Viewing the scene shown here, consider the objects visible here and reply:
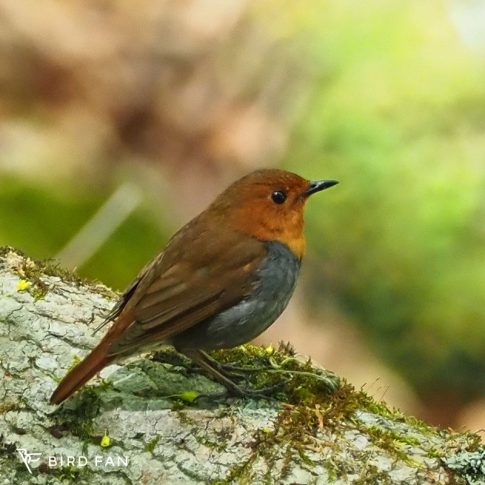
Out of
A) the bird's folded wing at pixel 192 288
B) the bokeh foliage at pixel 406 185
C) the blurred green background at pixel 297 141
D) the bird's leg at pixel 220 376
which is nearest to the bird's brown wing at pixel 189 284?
the bird's folded wing at pixel 192 288

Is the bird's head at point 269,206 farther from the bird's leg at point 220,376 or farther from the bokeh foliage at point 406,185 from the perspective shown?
the bokeh foliage at point 406,185

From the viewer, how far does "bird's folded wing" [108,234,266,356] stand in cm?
277

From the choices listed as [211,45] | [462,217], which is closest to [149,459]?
[462,217]

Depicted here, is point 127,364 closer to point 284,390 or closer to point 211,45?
point 284,390

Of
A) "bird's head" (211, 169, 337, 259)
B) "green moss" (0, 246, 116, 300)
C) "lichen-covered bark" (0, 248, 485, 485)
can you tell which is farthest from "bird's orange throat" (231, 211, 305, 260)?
"green moss" (0, 246, 116, 300)

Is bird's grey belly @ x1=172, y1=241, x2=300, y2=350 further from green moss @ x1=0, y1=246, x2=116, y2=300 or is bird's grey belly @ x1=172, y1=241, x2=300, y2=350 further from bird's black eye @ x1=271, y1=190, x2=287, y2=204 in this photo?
green moss @ x1=0, y1=246, x2=116, y2=300

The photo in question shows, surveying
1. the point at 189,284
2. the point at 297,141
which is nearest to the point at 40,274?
the point at 189,284

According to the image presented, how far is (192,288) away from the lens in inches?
112

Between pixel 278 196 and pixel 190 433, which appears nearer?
pixel 190 433

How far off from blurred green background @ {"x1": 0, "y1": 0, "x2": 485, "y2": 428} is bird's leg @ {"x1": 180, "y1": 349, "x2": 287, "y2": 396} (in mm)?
2117

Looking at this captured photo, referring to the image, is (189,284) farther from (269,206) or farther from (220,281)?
(269,206)

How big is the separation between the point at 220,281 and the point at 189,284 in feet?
0.31

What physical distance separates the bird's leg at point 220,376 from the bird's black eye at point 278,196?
0.55 meters

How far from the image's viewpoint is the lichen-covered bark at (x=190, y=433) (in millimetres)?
2488
